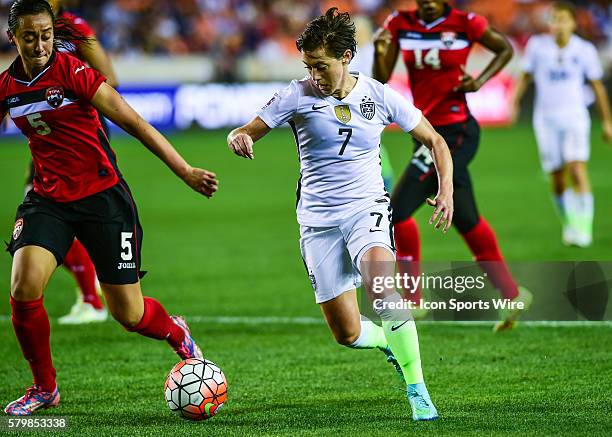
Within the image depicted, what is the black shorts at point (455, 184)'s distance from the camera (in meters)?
8.10

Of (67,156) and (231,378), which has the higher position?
(67,156)

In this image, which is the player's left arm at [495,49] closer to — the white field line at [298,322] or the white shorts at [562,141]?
the white field line at [298,322]

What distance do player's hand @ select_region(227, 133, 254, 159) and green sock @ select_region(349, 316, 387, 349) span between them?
1.20 metres

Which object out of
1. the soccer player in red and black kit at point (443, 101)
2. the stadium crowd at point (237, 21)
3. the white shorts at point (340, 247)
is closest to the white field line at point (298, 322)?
the soccer player in red and black kit at point (443, 101)

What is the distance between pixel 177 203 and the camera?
16969 millimetres

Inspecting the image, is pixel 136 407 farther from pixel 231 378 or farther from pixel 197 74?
pixel 197 74

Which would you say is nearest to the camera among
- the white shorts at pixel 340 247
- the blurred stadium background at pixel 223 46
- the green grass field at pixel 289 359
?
the green grass field at pixel 289 359

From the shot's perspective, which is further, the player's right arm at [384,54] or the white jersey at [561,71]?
the white jersey at [561,71]

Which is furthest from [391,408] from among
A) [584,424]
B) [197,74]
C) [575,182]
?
[197,74]

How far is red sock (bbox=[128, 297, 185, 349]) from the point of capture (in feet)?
20.3

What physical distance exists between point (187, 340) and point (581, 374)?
2305 mm

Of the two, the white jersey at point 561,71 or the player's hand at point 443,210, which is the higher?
the player's hand at point 443,210

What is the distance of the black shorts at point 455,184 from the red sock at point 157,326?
2.37 m

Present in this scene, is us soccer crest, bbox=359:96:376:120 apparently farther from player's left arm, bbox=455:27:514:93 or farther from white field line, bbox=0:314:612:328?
white field line, bbox=0:314:612:328
